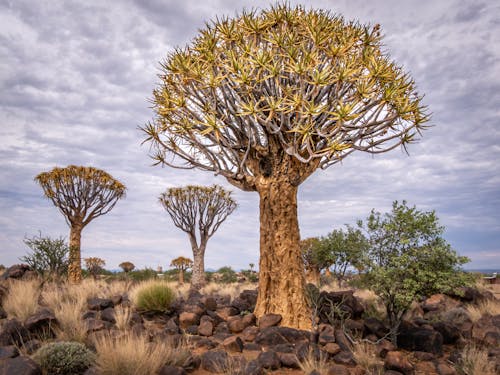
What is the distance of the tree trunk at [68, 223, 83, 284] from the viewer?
18219 millimetres

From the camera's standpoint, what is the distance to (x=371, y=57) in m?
8.91

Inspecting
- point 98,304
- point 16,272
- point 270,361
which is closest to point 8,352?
point 98,304

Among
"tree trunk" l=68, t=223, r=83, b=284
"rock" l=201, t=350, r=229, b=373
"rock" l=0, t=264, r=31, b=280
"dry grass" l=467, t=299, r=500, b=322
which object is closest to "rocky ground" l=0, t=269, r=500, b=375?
"rock" l=201, t=350, r=229, b=373

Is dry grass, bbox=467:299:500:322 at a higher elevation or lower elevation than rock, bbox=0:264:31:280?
lower

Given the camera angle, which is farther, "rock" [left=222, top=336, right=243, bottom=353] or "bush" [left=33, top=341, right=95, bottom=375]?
"rock" [left=222, top=336, right=243, bottom=353]

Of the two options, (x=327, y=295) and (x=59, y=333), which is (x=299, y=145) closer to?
(x=327, y=295)

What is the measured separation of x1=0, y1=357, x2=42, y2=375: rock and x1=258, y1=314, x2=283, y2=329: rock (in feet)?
14.7

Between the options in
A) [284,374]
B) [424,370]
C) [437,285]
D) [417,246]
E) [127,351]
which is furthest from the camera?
[417,246]

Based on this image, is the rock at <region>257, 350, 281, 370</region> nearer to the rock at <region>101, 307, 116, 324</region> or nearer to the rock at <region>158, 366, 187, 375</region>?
the rock at <region>158, 366, 187, 375</region>

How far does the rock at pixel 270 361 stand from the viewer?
6.49m

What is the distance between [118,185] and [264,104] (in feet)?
44.9

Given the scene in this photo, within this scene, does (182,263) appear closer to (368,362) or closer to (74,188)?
(74,188)

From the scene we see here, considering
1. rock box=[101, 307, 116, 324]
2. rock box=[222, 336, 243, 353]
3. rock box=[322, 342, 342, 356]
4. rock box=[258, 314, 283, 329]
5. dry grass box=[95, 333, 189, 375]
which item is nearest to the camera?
dry grass box=[95, 333, 189, 375]

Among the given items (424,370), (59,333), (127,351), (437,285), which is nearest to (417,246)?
(437,285)
